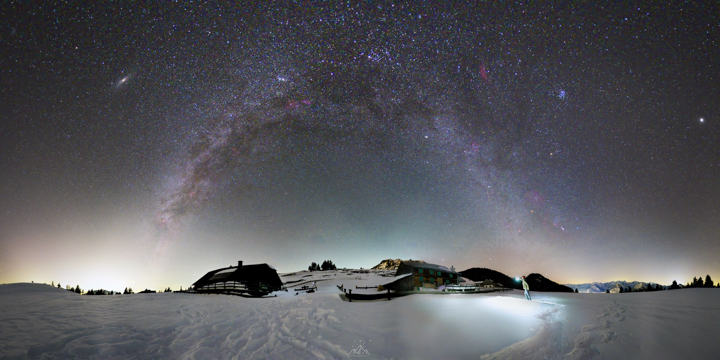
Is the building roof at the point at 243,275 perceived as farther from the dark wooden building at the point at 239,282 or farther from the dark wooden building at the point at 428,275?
the dark wooden building at the point at 428,275

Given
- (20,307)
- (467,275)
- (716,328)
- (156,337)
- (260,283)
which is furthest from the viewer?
(467,275)

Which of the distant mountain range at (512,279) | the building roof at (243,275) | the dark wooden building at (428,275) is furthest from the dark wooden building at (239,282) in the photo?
the distant mountain range at (512,279)

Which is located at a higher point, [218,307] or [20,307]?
[20,307]

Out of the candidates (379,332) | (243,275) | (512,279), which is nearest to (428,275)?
(512,279)

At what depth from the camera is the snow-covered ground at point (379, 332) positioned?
8031 millimetres

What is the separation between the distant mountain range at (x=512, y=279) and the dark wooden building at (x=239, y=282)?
110 feet

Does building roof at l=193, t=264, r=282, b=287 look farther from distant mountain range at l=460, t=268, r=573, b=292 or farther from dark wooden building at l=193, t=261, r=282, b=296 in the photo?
distant mountain range at l=460, t=268, r=573, b=292

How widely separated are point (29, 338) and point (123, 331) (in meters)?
2.50

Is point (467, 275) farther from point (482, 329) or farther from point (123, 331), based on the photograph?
point (123, 331)

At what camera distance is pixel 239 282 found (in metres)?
30.8

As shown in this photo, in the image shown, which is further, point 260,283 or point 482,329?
point 260,283

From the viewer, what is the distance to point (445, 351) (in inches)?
357

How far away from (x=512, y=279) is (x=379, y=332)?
42.5 meters

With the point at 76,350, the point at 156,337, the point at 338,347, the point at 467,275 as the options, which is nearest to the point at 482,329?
the point at 338,347
